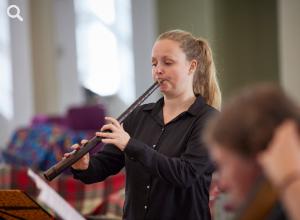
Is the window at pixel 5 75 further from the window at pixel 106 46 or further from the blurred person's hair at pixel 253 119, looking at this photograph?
the blurred person's hair at pixel 253 119

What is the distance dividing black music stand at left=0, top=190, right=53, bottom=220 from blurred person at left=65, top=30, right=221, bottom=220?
17cm

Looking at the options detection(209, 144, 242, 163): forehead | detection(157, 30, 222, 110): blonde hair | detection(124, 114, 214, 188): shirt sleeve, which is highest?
detection(209, 144, 242, 163): forehead

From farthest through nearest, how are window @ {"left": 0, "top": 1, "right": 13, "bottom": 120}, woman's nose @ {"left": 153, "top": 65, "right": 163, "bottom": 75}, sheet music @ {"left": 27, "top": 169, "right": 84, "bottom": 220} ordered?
window @ {"left": 0, "top": 1, "right": 13, "bottom": 120} → woman's nose @ {"left": 153, "top": 65, "right": 163, "bottom": 75} → sheet music @ {"left": 27, "top": 169, "right": 84, "bottom": 220}

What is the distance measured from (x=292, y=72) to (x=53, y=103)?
3.17m

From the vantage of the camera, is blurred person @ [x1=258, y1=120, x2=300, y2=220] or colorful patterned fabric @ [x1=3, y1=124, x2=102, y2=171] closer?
blurred person @ [x1=258, y1=120, x2=300, y2=220]

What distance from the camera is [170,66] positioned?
6.94 feet

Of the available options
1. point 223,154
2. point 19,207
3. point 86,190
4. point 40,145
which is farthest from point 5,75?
point 223,154

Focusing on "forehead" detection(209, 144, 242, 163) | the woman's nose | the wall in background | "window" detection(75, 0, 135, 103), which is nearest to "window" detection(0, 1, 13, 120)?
"window" detection(75, 0, 135, 103)

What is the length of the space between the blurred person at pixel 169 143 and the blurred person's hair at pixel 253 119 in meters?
0.92

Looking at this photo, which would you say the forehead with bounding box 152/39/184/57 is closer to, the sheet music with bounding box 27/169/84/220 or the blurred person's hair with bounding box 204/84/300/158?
the sheet music with bounding box 27/169/84/220

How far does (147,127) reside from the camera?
218cm

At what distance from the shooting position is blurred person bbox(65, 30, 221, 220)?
199 cm

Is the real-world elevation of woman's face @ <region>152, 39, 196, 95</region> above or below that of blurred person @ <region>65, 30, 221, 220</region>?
above

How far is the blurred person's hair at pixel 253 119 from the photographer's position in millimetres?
1043
